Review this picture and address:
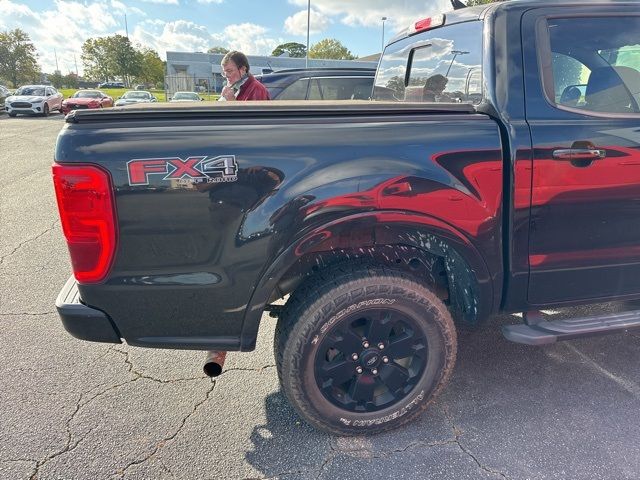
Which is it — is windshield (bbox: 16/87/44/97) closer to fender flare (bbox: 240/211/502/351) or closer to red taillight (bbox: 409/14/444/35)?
red taillight (bbox: 409/14/444/35)

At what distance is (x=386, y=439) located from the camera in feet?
7.47

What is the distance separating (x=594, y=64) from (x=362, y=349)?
1921mm

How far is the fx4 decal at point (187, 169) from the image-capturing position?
1.73 m

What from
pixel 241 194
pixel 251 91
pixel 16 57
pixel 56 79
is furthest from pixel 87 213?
pixel 56 79

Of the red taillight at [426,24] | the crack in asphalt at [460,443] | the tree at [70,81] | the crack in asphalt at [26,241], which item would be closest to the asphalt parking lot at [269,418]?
the crack in asphalt at [460,443]

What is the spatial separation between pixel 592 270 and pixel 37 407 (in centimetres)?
305

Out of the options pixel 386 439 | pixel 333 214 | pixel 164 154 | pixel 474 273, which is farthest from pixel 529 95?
pixel 386 439

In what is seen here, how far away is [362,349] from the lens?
2172 millimetres

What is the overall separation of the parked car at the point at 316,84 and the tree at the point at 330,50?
5748 cm

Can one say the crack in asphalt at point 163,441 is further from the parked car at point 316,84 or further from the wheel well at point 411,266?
the parked car at point 316,84

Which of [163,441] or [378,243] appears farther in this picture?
[163,441]

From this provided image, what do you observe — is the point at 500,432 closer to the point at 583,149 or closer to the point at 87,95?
the point at 583,149

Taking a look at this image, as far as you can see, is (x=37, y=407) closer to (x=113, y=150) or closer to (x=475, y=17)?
(x=113, y=150)

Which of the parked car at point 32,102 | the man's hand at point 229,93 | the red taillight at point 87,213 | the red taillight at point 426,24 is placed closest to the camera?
the red taillight at point 87,213
